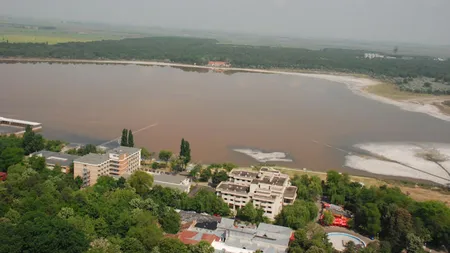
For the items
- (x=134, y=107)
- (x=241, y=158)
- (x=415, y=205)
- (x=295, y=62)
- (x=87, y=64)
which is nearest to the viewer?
(x=415, y=205)

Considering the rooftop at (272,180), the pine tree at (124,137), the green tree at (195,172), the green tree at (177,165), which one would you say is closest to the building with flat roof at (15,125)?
the pine tree at (124,137)

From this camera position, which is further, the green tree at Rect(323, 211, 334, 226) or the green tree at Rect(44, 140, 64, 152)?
the green tree at Rect(44, 140, 64, 152)

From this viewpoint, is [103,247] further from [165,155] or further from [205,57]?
[205,57]

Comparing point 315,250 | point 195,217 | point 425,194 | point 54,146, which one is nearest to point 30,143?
point 54,146

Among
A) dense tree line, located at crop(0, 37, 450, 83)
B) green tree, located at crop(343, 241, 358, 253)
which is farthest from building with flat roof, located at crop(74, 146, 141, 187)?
dense tree line, located at crop(0, 37, 450, 83)

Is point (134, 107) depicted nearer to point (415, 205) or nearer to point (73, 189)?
point (73, 189)

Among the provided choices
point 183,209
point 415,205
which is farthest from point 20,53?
point 415,205

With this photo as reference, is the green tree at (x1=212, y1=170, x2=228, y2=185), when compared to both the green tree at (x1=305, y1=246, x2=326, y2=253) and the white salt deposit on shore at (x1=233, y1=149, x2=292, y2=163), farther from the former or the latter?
the green tree at (x1=305, y1=246, x2=326, y2=253)
